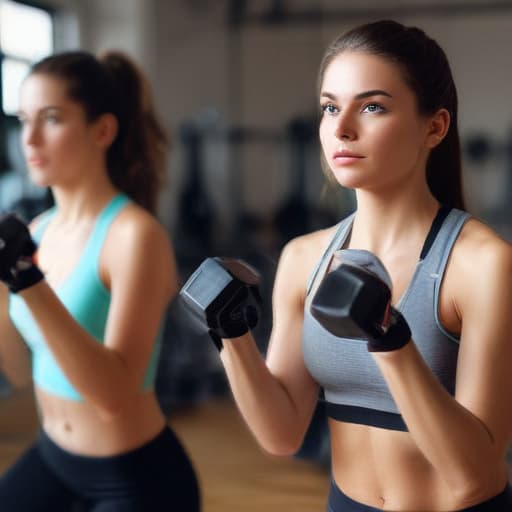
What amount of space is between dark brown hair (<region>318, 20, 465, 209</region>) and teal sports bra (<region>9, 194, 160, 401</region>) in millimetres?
579

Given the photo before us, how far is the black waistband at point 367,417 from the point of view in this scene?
3.82ft

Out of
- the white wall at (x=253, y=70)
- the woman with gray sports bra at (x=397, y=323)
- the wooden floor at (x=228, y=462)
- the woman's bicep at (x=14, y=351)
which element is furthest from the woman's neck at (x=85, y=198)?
the white wall at (x=253, y=70)

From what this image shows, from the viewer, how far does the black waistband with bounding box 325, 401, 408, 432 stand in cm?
116

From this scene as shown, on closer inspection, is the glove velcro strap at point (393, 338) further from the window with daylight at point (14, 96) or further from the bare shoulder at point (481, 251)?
the window with daylight at point (14, 96)

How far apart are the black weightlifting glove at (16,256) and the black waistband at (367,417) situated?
0.52 meters

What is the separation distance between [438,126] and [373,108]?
0.12 meters

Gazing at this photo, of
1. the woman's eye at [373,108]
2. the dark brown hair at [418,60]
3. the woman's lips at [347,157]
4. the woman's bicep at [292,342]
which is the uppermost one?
the dark brown hair at [418,60]

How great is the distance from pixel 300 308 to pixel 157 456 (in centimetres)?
48

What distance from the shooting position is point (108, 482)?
155 centimetres

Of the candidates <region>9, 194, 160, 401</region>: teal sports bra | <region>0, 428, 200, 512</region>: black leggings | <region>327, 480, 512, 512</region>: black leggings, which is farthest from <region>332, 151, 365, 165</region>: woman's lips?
<region>0, 428, 200, 512</region>: black leggings

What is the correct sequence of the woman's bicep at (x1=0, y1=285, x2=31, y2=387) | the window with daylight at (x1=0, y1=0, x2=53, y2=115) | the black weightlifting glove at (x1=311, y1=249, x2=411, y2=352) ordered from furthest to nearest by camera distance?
the window with daylight at (x1=0, y1=0, x2=53, y2=115) < the woman's bicep at (x1=0, y1=285, x2=31, y2=387) < the black weightlifting glove at (x1=311, y1=249, x2=411, y2=352)

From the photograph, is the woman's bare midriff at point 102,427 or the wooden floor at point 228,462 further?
the wooden floor at point 228,462

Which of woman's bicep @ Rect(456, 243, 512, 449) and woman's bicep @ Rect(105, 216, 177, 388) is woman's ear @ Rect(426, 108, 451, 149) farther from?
woman's bicep @ Rect(105, 216, 177, 388)

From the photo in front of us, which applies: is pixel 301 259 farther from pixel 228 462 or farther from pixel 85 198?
pixel 228 462
